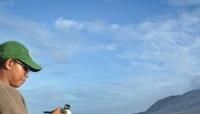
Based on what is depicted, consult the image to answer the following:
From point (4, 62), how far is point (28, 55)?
0.32 m

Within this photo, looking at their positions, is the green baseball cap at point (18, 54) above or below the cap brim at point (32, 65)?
above

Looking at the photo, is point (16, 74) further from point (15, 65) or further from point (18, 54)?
Result: point (18, 54)

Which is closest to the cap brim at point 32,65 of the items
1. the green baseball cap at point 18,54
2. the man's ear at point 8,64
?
the green baseball cap at point 18,54

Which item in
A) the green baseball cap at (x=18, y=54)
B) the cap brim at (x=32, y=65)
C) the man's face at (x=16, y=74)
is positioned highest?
the green baseball cap at (x=18, y=54)

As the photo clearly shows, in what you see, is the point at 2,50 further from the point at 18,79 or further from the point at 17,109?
the point at 17,109

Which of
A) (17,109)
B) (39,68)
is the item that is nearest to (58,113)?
(39,68)

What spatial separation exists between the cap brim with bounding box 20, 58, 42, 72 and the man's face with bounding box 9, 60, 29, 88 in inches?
2.7

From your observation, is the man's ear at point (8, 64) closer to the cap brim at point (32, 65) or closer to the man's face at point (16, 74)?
the man's face at point (16, 74)

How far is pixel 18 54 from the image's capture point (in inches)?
236

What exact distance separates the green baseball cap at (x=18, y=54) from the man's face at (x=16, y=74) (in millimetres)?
71

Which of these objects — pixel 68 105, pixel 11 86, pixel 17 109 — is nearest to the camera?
pixel 17 109

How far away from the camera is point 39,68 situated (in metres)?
6.13

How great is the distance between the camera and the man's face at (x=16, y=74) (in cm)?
598

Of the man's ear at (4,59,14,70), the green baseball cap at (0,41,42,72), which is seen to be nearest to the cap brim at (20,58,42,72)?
the green baseball cap at (0,41,42,72)
